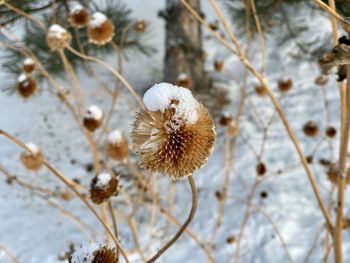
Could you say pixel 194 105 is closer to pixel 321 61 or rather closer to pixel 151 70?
pixel 321 61

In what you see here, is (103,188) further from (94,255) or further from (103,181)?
(94,255)

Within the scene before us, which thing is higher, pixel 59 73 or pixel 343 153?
pixel 59 73

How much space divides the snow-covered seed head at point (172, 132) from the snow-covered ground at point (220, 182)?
87cm

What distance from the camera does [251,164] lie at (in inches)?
75.8

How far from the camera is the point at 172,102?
0.91 feet

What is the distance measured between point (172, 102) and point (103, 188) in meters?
0.24

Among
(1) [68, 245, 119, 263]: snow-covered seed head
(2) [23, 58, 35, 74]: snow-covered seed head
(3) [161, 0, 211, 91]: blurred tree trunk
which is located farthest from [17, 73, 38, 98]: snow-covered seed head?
(3) [161, 0, 211, 91]: blurred tree trunk

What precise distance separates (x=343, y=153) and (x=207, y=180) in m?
1.56

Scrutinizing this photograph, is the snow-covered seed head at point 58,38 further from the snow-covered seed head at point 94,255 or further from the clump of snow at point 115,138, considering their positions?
the snow-covered seed head at point 94,255

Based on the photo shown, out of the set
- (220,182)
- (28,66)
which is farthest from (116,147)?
(220,182)

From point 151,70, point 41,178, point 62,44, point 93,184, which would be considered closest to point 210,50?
point 151,70

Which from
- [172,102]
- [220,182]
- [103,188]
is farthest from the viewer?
[220,182]

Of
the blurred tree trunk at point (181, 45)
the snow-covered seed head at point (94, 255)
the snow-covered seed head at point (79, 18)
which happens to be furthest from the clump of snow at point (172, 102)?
the blurred tree trunk at point (181, 45)

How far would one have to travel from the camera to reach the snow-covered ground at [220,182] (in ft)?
5.01
